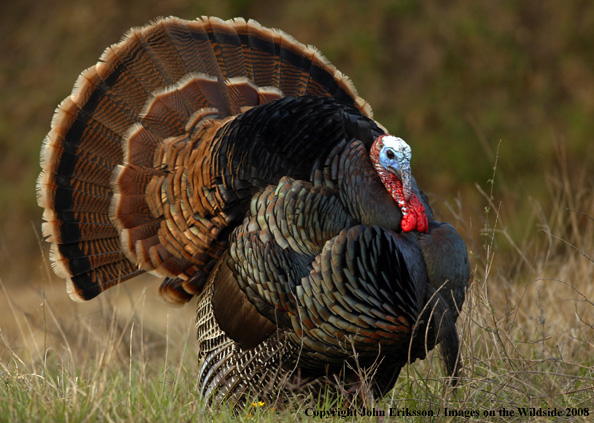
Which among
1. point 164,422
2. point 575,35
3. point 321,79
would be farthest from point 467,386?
point 575,35

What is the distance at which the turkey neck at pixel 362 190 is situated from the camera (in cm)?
358

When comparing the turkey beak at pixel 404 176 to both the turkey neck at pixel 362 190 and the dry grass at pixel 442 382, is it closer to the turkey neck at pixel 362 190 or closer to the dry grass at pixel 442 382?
the turkey neck at pixel 362 190

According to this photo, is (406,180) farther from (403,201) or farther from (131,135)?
(131,135)

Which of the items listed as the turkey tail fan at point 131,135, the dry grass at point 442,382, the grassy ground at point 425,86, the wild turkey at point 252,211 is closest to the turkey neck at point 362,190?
the wild turkey at point 252,211

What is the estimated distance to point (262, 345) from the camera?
3775 millimetres

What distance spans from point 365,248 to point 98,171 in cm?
178

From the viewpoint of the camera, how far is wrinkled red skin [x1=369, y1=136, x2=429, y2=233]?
359 centimetres

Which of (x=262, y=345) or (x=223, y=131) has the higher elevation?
(x=223, y=131)

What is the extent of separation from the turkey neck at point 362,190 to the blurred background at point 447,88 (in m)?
4.74

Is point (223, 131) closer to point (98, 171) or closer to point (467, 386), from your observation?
point (98, 171)

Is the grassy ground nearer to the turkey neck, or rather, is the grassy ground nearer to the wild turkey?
the wild turkey

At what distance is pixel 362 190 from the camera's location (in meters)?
3.62

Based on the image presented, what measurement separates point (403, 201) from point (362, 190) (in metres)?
0.19

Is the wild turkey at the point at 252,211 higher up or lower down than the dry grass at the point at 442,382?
higher up
